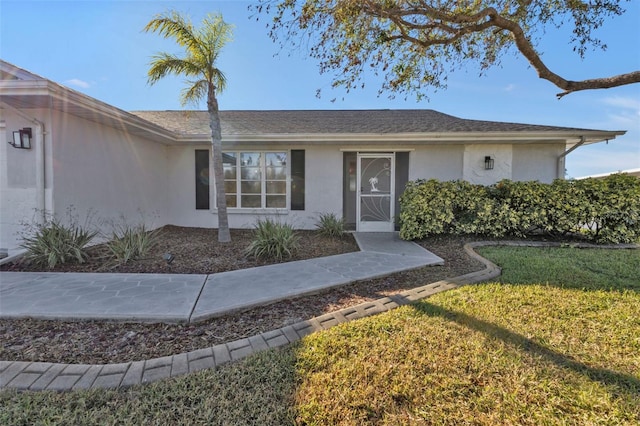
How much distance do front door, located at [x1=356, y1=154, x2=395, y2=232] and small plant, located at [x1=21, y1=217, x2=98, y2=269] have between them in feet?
22.0

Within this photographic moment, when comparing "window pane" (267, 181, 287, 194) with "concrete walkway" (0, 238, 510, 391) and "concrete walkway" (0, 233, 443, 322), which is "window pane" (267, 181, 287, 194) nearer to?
"concrete walkway" (0, 233, 443, 322)

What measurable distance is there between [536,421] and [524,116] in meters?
10.8

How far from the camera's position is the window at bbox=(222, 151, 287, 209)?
8.77 meters

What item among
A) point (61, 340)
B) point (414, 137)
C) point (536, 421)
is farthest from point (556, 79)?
point (61, 340)

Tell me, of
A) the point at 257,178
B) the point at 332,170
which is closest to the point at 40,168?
the point at 257,178

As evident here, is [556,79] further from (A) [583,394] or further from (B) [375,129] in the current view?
(A) [583,394]

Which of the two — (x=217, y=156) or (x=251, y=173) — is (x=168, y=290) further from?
(x=251, y=173)

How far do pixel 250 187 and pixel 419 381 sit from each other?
7588mm

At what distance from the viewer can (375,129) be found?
27.0 ft

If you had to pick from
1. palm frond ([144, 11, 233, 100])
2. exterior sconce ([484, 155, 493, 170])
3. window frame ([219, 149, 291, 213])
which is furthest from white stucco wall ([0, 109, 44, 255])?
exterior sconce ([484, 155, 493, 170])

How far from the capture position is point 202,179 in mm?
8844

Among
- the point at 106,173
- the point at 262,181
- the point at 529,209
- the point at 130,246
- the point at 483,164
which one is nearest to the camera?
the point at 130,246

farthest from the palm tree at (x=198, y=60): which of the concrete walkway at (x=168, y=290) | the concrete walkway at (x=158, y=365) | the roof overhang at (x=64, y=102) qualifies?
the concrete walkway at (x=158, y=365)

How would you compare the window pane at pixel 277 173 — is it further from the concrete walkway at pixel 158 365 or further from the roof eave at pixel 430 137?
the concrete walkway at pixel 158 365
